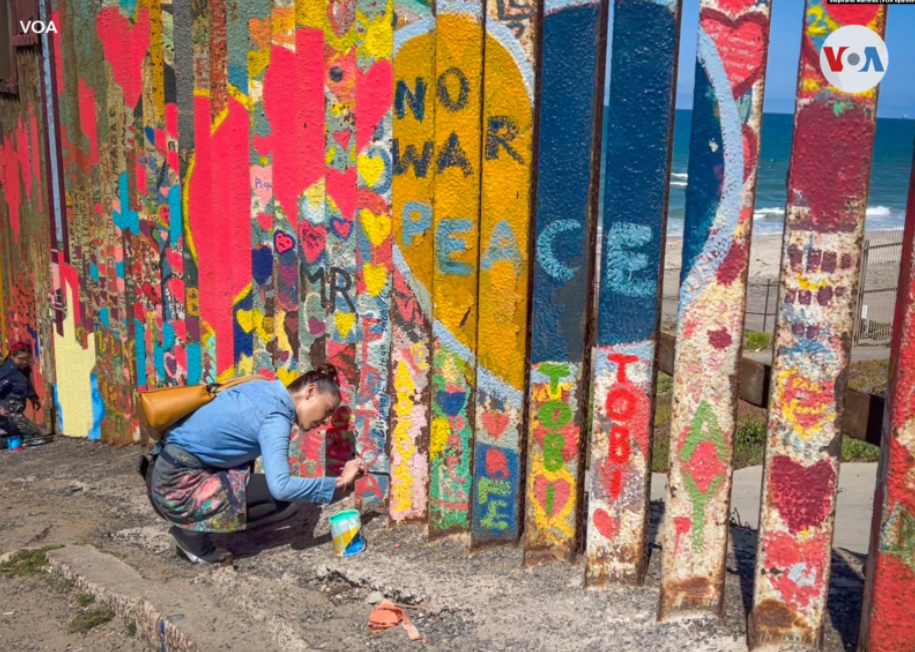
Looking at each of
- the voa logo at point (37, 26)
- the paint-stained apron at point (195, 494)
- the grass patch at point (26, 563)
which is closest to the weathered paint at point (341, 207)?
the paint-stained apron at point (195, 494)

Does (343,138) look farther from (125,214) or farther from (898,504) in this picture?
(898,504)

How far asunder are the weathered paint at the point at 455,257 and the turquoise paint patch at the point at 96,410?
3.45m

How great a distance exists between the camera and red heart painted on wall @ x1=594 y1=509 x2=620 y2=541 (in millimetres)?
3219

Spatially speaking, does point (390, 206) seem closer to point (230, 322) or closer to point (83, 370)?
point (230, 322)

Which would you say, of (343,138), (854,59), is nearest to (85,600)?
(343,138)

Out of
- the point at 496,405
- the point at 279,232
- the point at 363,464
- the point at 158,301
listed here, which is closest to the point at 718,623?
the point at 496,405

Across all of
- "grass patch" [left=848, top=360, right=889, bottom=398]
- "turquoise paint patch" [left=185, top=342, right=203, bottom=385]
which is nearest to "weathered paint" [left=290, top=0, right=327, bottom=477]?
"turquoise paint patch" [left=185, top=342, right=203, bottom=385]

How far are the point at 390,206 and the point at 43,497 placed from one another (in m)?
2.96

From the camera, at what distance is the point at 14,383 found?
299 inches

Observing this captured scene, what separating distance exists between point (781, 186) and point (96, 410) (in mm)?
51105

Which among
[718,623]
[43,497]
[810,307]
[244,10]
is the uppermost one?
[244,10]

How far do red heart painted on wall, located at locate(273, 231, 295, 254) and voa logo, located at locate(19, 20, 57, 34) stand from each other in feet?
9.55

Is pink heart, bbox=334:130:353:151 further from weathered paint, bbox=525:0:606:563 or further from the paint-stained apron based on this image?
the paint-stained apron

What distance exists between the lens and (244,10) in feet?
13.8
